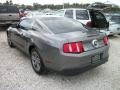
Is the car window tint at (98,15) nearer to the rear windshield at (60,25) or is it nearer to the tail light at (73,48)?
the rear windshield at (60,25)

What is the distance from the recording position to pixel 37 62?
4.43 metres

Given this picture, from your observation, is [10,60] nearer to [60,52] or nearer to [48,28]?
[48,28]

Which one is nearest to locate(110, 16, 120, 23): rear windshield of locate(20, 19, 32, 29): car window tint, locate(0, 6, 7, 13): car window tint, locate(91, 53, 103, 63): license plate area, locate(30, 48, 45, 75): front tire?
locate(20, 19, 32, 29): car window tint

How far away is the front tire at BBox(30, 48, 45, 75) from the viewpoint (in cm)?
421

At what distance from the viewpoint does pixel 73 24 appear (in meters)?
4.84

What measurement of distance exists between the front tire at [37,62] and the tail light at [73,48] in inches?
35.5

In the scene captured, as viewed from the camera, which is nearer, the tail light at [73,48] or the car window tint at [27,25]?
the tail light at [73,48]

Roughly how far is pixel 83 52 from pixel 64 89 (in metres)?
0.92

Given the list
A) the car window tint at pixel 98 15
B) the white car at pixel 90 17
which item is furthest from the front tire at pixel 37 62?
the car window tint at pixel 98 15

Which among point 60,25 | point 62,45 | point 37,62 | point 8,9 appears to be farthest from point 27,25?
point 8,9

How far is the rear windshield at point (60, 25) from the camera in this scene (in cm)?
433

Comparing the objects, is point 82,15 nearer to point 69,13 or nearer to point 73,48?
point 69,13

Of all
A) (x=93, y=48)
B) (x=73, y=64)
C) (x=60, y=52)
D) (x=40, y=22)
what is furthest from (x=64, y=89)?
(x=40, y=22)

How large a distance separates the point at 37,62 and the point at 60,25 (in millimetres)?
1162
